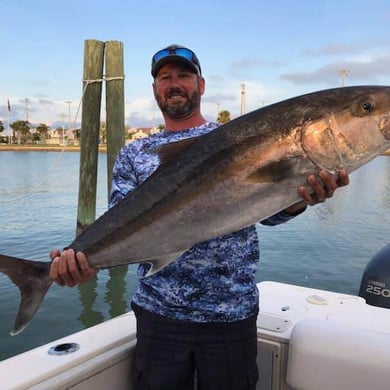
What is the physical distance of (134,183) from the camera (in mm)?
2951

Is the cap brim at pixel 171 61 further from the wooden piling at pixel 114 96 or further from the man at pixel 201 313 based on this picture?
the wooden piling at pixel 114 96

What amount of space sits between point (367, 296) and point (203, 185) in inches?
138

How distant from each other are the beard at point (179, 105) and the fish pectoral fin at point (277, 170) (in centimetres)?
92

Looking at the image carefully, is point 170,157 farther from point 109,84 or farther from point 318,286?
point 318,286

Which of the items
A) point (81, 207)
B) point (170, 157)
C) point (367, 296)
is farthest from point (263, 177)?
point (81, 207)

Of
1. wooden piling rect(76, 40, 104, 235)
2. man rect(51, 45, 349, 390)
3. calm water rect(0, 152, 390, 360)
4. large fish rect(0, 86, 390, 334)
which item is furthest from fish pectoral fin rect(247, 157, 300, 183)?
wooden piling rect(76, 40, 104, 235)

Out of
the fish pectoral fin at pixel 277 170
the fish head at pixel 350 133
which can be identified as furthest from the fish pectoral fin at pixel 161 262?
the fish head at pixel 350 133

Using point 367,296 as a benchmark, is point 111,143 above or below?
above

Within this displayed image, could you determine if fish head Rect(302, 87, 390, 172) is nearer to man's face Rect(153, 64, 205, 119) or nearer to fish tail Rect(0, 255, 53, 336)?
man's face Rect(153, 64, 205, 119)

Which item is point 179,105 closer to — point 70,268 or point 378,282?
point 70,268

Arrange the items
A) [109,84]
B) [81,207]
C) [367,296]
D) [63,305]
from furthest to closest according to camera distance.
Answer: [81,207], [109,84], [63,305], [367,296]

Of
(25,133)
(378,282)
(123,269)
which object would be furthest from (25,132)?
(378,282)

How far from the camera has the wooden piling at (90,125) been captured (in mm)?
9039

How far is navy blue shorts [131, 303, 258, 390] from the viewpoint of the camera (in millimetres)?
2639
